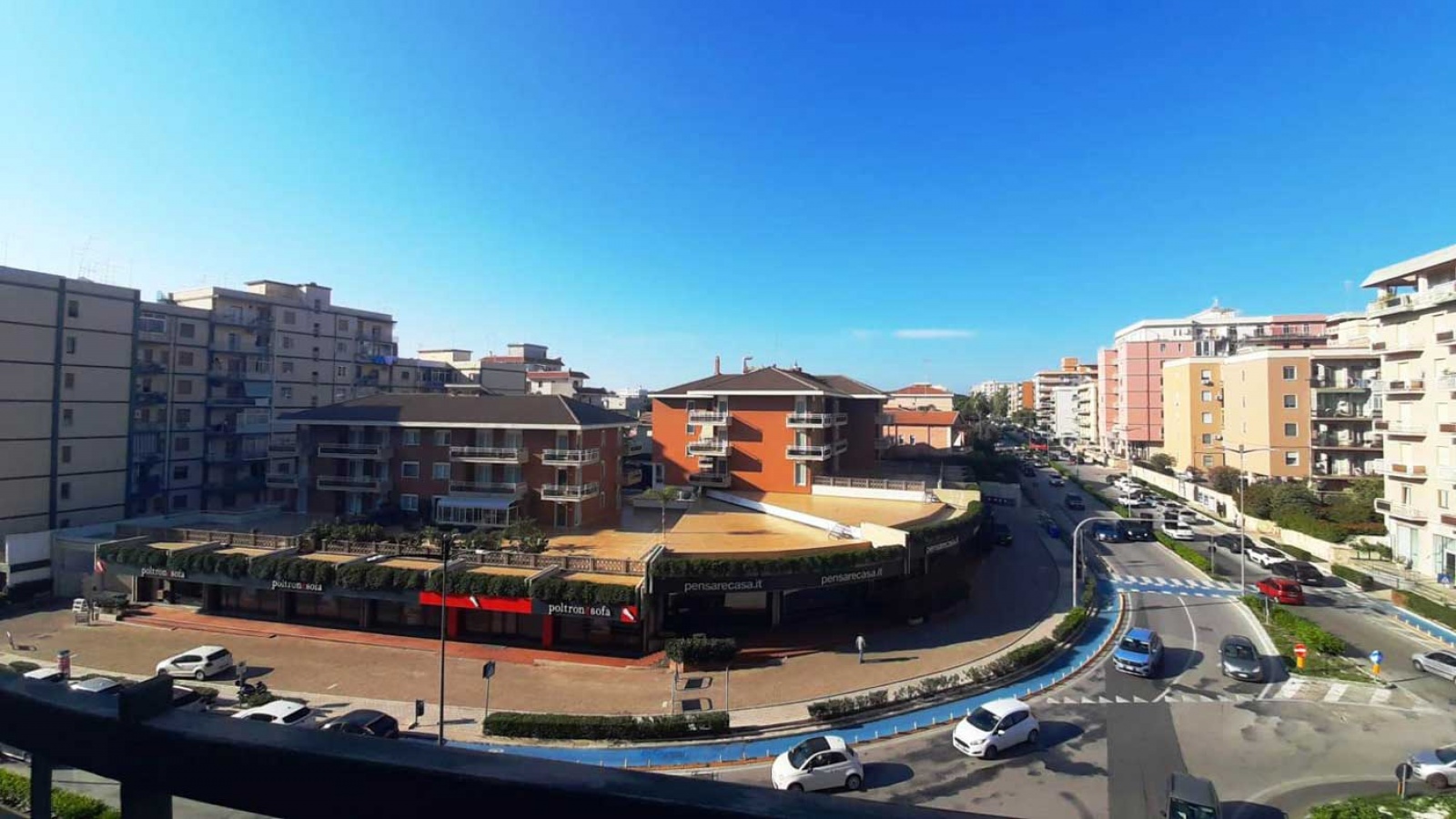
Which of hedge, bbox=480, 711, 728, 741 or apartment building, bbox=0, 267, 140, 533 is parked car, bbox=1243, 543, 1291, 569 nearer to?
hedge, bbox=480, 711, 728, 741

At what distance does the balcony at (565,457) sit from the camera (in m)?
38.6

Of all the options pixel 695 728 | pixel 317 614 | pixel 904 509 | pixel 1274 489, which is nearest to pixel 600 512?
pixel 317 614

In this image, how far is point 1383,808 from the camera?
14922 mm

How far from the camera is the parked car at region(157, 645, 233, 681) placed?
24875mm

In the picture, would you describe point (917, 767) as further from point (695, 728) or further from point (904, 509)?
point (904, 509)

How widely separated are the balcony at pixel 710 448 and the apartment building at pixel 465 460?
5362 mm

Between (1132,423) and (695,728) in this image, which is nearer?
(695,728)

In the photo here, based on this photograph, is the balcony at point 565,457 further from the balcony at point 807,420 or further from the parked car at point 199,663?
the parked car at point 199,663

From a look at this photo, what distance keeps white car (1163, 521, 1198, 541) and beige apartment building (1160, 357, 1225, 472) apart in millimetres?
18718

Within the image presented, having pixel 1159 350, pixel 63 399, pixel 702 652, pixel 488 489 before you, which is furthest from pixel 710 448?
pixel 1159 350

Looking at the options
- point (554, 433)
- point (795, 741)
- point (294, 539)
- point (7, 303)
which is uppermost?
point (7, 303)

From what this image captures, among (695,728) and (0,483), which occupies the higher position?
(0,483)

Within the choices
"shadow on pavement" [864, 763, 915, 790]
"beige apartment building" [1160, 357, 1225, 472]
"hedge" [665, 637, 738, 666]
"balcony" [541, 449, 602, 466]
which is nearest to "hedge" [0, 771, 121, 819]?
"shadow on pavement" [864, 763, 915, 790]

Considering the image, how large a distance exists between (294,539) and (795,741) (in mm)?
26567
